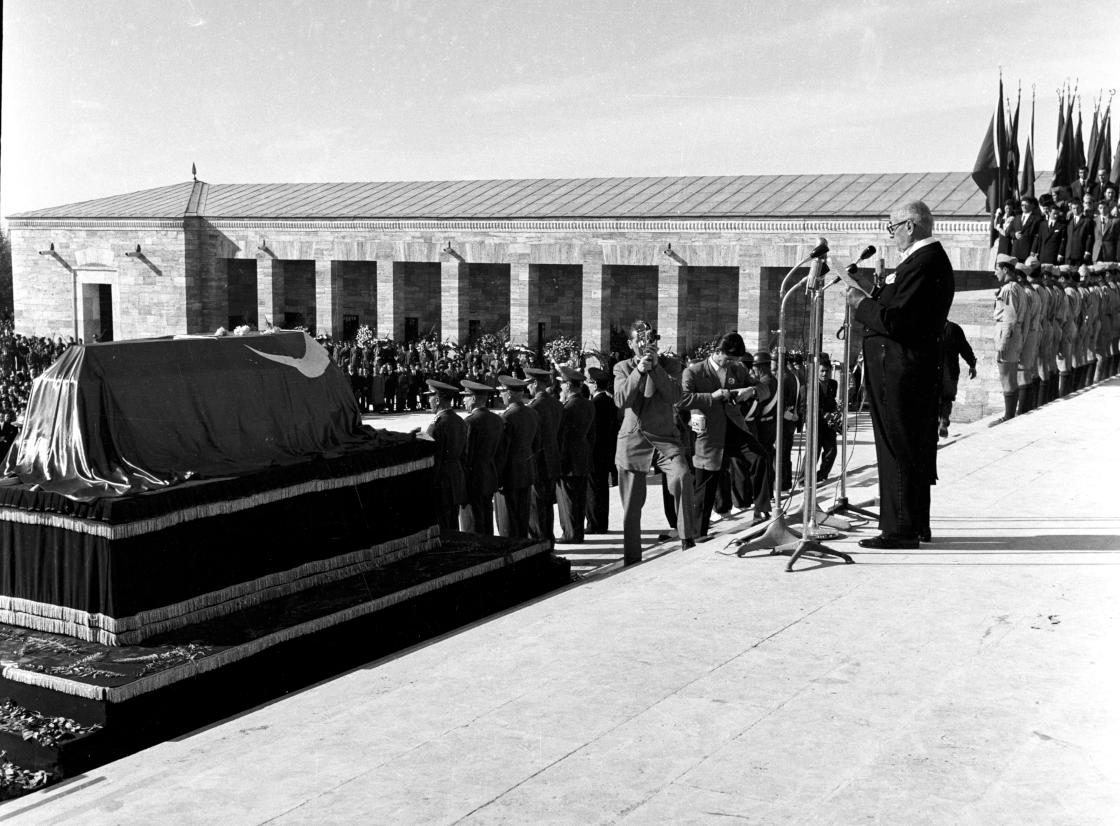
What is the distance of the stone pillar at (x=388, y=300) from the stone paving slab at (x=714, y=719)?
26.7 m

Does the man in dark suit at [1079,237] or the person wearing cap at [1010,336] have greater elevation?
the man in dark suit at [1079,237]

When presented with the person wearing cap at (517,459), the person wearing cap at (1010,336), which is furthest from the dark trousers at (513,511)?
the person wearing cap at (1010,336)

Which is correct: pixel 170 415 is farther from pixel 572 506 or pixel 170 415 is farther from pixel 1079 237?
pixel 1079 237

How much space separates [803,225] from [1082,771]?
23.4 metres

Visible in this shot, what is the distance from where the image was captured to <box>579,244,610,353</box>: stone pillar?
27.9 m

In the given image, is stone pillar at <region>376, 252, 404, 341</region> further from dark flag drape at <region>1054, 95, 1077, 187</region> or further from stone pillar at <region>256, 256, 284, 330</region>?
dark flag drape at <region>1054, 95, 1077, 187</region>

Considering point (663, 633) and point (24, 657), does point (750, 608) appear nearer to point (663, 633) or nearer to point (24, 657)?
point (663, 633)

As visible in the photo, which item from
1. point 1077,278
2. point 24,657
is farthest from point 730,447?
point 1077,278

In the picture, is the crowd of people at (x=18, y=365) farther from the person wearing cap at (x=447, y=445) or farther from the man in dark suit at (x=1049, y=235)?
the man in dark suit at (x=1049, y=235)

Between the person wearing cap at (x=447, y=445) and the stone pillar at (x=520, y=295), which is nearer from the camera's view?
the person wearing cap at (x=447, y=445)

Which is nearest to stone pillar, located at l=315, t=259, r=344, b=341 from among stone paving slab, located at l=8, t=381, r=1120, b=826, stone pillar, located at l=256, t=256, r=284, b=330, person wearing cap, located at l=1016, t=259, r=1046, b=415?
stone pillar, located at l=256, t=256, r=284, b=330

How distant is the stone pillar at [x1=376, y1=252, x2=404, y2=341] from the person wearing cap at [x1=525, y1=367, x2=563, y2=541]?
22739 millimetres

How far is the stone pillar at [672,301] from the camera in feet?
88.2

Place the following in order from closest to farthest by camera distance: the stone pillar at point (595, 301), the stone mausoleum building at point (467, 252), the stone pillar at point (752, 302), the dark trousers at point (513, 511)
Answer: the dark trousers at point (513, 511) < the stone pillar at point (752, 302) < the stone mausoleum building at point (467, 252) < the stone pillar at point (595, 301)
